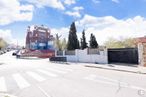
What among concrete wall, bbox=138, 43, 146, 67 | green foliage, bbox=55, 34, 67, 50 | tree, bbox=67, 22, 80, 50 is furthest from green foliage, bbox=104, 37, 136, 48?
concrete wall, bbox=138, 43, 146, 67

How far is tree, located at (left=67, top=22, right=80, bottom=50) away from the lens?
50.5 meters

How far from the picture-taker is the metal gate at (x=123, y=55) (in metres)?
22.1

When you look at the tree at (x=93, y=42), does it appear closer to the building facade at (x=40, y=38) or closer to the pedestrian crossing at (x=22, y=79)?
the building facade at (x=40, y=38)

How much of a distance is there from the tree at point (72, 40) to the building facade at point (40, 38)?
1404 inches

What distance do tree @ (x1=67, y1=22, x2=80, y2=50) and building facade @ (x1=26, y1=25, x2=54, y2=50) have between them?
35.7 m

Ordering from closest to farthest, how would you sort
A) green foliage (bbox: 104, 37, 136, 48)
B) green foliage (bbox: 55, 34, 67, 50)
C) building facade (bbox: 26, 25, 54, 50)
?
green foliage (bbox: 104, 37, 136, 48) → green foliage (bbox: 55, 34, 67, 50) → building facade (bbox: 26, 25, 54, 50)

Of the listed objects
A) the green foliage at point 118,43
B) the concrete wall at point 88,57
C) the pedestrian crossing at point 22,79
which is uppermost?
the green foliage at point 118,43

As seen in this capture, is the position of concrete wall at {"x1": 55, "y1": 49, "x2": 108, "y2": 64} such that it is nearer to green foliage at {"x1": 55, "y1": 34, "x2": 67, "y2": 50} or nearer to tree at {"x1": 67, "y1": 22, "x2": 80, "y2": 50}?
tree at {"x1": 67, "y1": 22, "x2": 80, "y2": 50}

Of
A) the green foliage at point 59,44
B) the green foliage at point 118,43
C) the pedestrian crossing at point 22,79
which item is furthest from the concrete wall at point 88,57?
the green foliage at point 59,44

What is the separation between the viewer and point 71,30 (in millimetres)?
52625

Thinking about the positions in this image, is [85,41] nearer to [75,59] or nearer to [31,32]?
[75,59]

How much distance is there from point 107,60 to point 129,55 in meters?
3.27

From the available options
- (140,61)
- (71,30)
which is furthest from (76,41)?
(140,61)

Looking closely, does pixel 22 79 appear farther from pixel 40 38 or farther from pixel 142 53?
pixel 40 38
